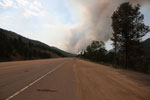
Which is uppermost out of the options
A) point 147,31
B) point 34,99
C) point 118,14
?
point 118,14

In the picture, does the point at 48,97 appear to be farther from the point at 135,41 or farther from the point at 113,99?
the point at 135,41

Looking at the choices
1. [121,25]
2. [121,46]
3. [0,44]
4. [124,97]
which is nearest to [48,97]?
[124,97]

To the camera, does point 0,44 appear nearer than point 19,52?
Yes

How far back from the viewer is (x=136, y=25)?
2959 cm

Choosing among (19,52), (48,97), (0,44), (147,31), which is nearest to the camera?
(48,97)

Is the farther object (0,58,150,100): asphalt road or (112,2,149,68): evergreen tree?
(112,2,149,68): evergreen tree

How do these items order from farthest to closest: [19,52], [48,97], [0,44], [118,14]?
[19,52]
[0,44]
[118,14]
[48,97]

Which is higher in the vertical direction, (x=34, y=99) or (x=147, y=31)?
(x=147, y=31)

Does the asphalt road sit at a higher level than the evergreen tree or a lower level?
lower

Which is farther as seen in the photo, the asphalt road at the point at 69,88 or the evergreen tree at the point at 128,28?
the evergreen tree at the point at 128,28

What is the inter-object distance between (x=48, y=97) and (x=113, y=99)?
2600 mm

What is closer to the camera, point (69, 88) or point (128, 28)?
point (69, 88)

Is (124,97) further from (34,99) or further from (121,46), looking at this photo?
(121,46)

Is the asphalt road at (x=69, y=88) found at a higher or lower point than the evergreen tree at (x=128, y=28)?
lower
